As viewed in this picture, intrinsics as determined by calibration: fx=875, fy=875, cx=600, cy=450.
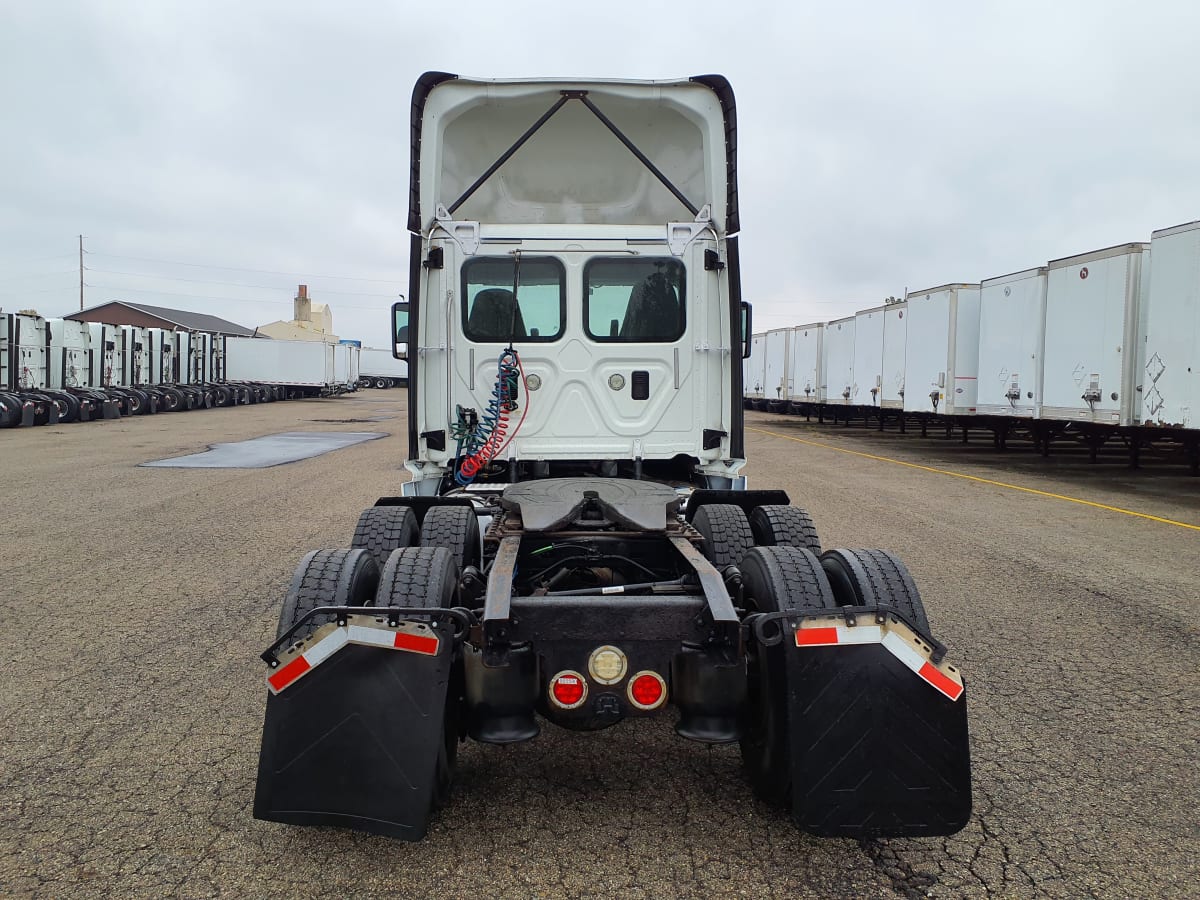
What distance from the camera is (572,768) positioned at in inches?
137

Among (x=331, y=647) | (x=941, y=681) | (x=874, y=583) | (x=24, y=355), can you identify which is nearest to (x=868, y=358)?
(x=874, y=583)

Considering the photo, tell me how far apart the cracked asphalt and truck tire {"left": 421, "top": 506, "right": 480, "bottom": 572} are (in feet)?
3.45

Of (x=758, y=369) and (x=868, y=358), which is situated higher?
(x=758, y=369)

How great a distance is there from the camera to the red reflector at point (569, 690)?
2838mm

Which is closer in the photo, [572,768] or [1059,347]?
[572,768]

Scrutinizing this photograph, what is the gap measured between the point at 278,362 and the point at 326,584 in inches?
1745

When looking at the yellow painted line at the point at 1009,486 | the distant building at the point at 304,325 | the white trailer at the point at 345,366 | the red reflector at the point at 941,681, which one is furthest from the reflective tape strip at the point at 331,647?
the distant building at the point at 304,325

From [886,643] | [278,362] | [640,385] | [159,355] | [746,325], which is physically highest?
[278,362]

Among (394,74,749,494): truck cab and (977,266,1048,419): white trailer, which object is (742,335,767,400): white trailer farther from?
(394,74,749,494): truck cab

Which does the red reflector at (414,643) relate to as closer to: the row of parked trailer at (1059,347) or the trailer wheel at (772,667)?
the trailer wheel at (772,667)

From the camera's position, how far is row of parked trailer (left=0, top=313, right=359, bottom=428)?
25109 mm

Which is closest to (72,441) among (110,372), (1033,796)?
(110,372)

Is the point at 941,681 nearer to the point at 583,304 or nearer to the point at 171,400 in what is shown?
the point at 583,304

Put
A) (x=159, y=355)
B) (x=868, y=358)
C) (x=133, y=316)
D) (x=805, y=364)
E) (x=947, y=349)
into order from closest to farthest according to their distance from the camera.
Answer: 1. (x=947, y=349)
2. (x=868, y=358)
3. (x=805, y=364)
4. (x=159, y=355)
5. (x=133, y=316)
